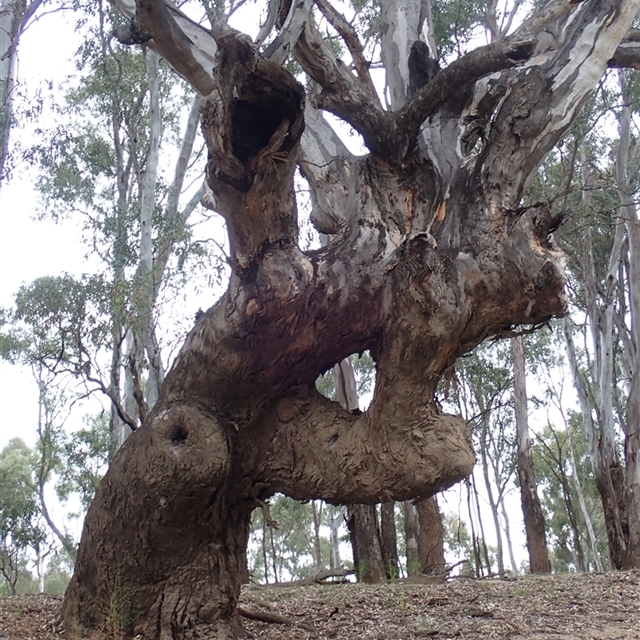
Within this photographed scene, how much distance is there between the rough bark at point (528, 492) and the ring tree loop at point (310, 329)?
22.2 ft

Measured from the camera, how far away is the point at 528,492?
9.62 metres

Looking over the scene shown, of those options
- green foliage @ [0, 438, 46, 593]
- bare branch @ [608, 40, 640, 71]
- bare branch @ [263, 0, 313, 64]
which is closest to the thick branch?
bare branch @ [263, 0, 313, 64]

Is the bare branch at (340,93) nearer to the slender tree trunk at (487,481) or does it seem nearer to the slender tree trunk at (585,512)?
the slender tree trunk at (487,481)

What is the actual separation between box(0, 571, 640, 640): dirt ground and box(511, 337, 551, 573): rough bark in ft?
14.0

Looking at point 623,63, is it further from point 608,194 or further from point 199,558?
point 608,194

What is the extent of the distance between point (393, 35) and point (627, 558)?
21.6 feet

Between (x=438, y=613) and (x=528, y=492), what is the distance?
612 cm

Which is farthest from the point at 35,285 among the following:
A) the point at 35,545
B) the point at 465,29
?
the point at 35,545

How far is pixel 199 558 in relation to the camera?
3311 millimetres

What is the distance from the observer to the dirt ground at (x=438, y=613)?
11.1ft

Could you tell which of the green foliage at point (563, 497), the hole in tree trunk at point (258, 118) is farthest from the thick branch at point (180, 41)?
the green foliage at point (563, 497)

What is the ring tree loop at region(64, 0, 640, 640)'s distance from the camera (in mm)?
3023

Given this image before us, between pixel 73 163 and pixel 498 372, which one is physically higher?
pixel 73 163

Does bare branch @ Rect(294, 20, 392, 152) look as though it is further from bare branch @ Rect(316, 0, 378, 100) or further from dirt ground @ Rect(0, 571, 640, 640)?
dirt ground @ Rect(0, 571, 640, 640)
